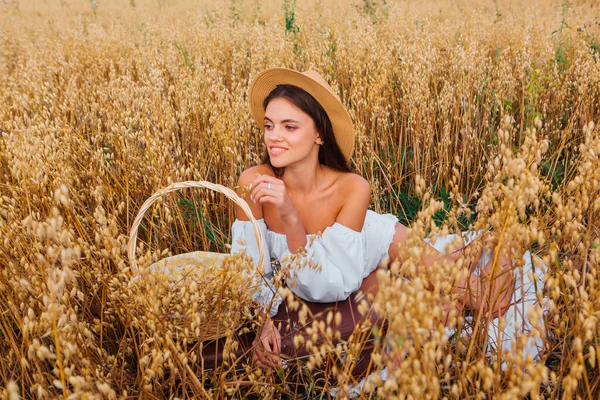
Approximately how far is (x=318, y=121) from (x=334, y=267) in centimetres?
56

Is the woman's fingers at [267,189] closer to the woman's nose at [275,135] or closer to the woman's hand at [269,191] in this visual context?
the woman's hand at [269,191]

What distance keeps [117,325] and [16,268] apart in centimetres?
40

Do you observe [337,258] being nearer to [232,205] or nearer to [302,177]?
[302,177]

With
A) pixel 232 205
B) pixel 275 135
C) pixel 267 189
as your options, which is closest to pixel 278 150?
pixel 275 135

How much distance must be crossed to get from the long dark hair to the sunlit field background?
25 cm

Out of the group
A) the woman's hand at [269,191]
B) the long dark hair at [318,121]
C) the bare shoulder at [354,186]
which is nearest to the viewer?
the woman's hand at [269,191]

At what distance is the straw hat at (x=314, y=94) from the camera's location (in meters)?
1.71

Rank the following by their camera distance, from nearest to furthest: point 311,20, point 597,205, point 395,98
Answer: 1. point 597,205
2. point 395,98
3. point 311,20

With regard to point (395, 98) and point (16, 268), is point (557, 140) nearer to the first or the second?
point (395, 98)

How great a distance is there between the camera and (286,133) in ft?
5.64

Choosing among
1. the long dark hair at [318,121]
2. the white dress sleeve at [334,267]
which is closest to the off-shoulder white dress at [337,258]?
the white dress sleeve at [334,267]

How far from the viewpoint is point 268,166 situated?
6.29 ft

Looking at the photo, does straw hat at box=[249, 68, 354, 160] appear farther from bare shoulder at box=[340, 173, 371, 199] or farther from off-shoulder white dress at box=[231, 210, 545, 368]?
off-shoulder white dress at box=[231, 210, 545, 368]

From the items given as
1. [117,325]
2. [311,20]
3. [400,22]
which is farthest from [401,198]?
[311,20]
